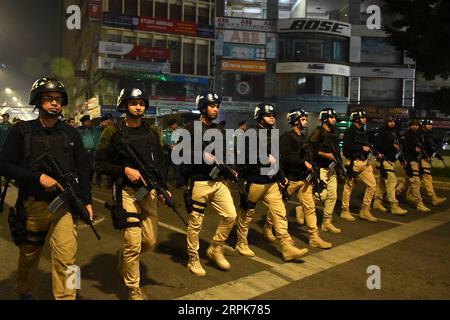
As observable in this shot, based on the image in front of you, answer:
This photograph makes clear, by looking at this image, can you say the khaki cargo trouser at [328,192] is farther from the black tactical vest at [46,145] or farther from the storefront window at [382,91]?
the storefront window at [382,91]

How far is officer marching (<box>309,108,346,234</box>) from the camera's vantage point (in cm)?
698

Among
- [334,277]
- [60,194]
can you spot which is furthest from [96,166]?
[334,277]

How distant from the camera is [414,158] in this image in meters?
9.24

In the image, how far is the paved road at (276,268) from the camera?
4348mm

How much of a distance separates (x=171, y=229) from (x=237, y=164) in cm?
206

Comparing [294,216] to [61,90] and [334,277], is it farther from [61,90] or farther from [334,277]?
[61,90]

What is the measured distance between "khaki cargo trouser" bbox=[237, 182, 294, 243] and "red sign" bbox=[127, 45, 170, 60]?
31327 millimetres

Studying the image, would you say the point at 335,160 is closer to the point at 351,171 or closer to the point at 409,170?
the point at 351,171

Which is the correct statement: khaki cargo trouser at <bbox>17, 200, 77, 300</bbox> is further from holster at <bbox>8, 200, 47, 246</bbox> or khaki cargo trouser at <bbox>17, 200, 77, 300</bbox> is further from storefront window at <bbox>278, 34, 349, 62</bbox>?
storefront window at <bbox>278, 34, 349, 62</bbox>

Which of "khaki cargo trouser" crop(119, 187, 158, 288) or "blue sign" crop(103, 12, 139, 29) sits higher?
"blue sign" crop(103, 12, 139, 29)

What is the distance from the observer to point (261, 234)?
6.93 meters

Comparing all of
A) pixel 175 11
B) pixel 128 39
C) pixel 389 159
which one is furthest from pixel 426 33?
pixel 175 11

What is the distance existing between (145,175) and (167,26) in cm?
3520

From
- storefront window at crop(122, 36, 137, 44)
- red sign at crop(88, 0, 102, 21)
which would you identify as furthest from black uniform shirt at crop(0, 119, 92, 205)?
red sign at crop(88, 0, 102, 21)
